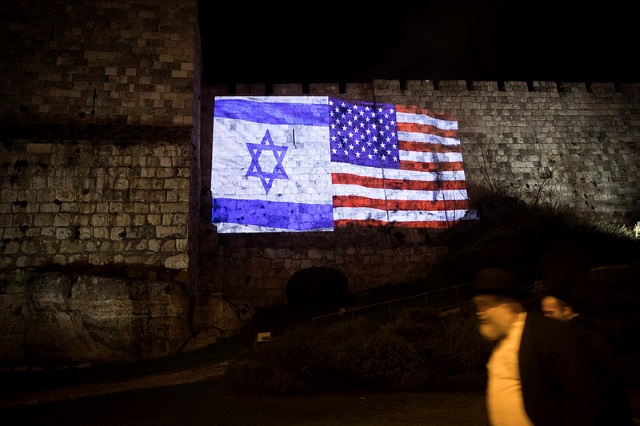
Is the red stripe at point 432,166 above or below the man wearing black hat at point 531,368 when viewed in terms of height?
above

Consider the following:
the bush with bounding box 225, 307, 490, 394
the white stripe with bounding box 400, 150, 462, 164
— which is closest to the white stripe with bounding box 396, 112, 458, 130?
the white stripe with bounding box 400, 150, 462, 164

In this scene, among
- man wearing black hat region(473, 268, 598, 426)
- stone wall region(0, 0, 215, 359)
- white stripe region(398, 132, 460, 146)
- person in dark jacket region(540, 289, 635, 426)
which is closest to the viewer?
man wearing black hat region(473, 268, 598, 426)

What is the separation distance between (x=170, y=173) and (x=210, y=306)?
3.62 m

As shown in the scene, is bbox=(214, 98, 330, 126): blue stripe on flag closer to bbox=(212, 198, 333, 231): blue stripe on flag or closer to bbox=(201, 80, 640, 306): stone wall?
bbox=(201, 80, 640, 306): stone wall

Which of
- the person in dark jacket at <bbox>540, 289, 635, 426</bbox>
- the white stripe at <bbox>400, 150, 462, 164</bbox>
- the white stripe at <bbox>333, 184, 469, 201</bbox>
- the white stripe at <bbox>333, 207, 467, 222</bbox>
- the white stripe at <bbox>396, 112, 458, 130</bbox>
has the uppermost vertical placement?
the white stripe at <bbox>396, 112, 458, 130</bbox>

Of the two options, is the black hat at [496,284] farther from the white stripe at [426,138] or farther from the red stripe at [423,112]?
the red stripe at [423,112]

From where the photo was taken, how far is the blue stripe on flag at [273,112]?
648 inches

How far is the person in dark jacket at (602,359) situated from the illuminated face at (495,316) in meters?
0.56

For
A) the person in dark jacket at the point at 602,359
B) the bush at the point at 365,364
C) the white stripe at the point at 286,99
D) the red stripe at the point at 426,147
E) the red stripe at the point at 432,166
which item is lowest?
the bush at the point at 365,364

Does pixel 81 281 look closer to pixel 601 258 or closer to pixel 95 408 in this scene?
pixel 95 408

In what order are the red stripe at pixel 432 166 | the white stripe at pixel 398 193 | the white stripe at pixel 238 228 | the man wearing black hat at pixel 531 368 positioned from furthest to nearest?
the red stripe at pixel 432 166 < the white stripe at pixel 398 193 < the white stripe at pixel 238 228 < the man wearing black hat at pixel 531 368

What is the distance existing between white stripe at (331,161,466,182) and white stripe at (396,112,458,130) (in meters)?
2.08

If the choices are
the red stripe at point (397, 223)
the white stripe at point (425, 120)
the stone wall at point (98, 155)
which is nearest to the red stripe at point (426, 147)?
the white stripe at point (425, 120)

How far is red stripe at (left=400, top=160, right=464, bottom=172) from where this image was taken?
680 inches
